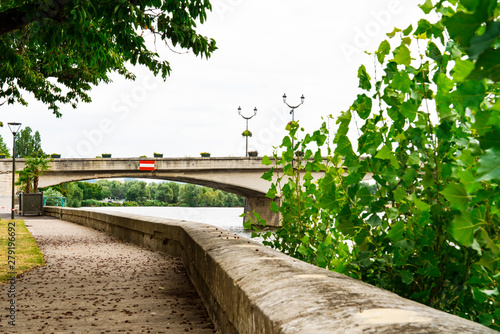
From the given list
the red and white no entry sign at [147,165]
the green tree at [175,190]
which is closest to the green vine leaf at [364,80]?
the red and white no entry sign at [147,165]

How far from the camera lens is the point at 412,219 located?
2.36 metres

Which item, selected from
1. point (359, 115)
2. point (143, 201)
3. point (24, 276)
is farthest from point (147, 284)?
point (143, 201)

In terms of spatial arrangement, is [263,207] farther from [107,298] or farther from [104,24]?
[107,298]

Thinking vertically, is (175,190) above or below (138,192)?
above

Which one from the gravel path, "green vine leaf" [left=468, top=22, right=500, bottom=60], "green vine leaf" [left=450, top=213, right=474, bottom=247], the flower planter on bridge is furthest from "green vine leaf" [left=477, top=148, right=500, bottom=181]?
the flower planter on bridge

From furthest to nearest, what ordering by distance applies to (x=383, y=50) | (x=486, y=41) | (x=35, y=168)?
(x=35, y=168) < (x=383, y=50) < (x=486, y=41)

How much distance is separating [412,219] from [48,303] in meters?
3.27

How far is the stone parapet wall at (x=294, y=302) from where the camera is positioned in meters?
1.20

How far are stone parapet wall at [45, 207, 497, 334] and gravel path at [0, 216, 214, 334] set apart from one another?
392mm

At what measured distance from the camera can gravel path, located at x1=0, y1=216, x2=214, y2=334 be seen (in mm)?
3477

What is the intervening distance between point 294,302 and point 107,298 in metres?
3.26

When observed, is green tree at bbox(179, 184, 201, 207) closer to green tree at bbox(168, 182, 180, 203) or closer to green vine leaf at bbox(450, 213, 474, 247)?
green tree at bbox(168, 182, 180, 203)

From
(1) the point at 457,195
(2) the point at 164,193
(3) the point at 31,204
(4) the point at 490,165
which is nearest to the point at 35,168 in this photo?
(3) the point at 31,204

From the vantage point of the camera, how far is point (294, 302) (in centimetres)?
158
